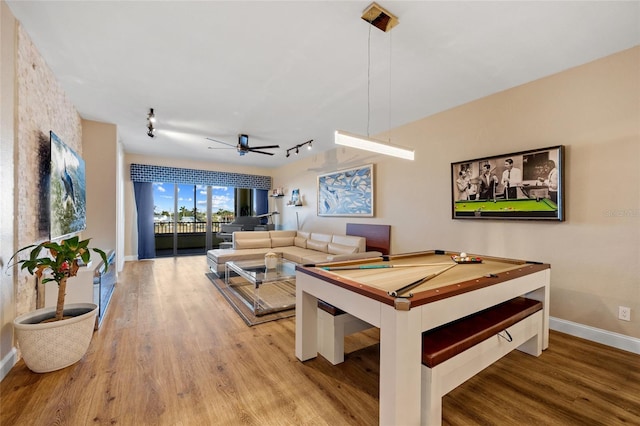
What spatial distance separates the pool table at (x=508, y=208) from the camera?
2.62 meters

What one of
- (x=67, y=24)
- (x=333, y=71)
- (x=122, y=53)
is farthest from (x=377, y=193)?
(x=67, y=24)

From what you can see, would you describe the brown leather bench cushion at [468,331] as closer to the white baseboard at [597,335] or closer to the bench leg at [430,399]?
the bench leg at [430,399]

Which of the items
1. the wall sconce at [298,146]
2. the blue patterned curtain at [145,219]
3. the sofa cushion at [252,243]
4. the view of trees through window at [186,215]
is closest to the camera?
the wall sconce at [298,146]

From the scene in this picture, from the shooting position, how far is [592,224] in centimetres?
240

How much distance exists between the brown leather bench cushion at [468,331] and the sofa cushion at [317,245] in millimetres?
3282

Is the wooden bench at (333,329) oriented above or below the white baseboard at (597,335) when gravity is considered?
above

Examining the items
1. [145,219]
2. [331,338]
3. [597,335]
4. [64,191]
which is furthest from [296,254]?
[145,219]

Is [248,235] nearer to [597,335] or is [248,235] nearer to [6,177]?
[6,177]

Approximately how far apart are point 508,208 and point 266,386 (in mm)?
2963

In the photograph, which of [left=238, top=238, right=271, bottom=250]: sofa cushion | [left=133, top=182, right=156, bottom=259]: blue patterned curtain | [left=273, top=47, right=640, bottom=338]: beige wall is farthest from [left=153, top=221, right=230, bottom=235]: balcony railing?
[left=273, top=47, right=640, bottom=338]: beige wall

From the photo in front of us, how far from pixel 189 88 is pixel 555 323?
183 inches

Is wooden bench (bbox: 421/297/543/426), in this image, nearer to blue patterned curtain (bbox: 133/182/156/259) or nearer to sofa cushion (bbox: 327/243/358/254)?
sofa cushion (bbox: 327/243/358/254)

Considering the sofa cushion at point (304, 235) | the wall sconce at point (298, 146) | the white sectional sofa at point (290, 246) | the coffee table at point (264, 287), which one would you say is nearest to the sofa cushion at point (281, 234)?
the white sectional sofa at point (290, 246)

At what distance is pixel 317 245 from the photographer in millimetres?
5293
